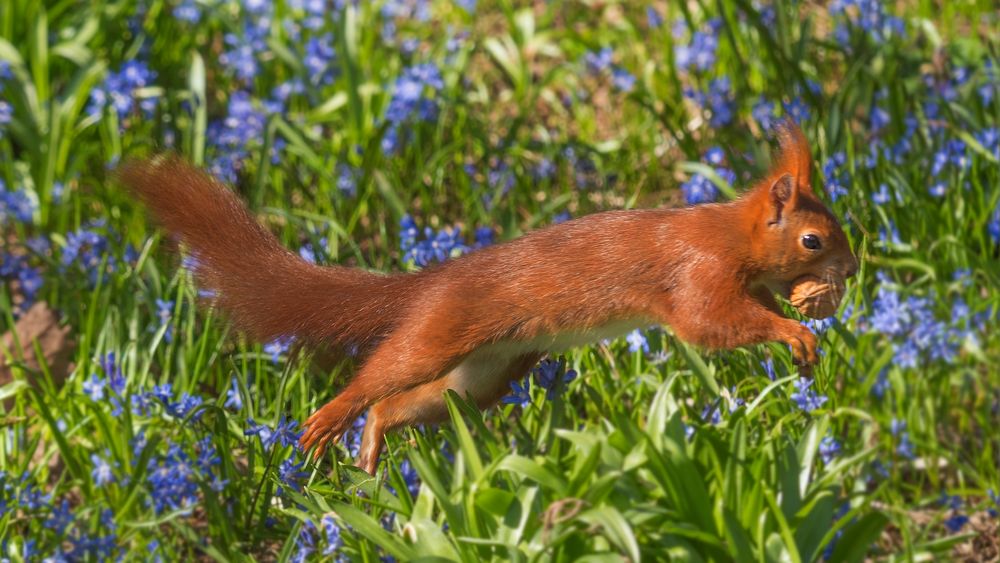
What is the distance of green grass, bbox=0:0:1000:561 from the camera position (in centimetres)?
229

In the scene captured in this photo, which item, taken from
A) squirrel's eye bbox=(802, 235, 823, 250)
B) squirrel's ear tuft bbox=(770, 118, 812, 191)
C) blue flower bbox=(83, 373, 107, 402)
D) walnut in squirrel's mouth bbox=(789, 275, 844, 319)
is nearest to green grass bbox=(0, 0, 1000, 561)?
blue flower bbox=(83, 373, 107, 402)

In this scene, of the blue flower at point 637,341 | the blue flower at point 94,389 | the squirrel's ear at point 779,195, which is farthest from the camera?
the blue flower at point 94,389

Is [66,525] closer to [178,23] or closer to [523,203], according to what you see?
[523,203]

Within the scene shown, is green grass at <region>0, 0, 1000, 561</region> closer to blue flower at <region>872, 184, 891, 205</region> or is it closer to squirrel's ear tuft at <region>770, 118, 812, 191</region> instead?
blue flower at <region>872, 184, 891, 205</region>

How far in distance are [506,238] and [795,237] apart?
1.74 m

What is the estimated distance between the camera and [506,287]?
2463mm

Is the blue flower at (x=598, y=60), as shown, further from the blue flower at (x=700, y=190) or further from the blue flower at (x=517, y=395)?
the blue flower at (x=517, y=395)

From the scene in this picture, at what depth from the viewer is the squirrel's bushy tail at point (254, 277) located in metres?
2.62

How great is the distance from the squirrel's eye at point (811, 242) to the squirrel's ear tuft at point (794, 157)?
0.39 ft

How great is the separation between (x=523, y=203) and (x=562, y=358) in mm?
1651

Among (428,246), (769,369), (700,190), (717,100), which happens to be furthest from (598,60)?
(769,369)

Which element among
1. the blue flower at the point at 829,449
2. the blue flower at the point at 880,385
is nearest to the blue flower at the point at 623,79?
the blue flower at the point at 880,385

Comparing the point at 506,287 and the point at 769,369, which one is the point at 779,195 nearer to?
the point at 506,287

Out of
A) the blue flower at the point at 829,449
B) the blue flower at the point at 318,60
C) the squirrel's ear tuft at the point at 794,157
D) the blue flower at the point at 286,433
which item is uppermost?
the blue flower at the point at 318,60
